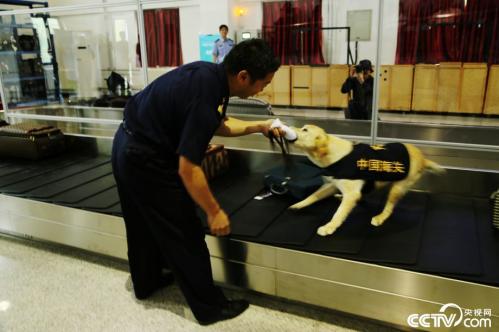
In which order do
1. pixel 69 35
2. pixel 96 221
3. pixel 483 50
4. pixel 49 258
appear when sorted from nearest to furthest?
1. pixel 96 221
2. pixel 49 258
3. pixel 483 50
4. pixel 69 35

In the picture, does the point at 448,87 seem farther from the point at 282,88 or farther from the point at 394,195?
the point at 394,195

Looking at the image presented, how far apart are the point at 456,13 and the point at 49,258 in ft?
23.9

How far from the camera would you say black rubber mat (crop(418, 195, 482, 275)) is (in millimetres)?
1739

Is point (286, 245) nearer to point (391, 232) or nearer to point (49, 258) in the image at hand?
point (391, 232)

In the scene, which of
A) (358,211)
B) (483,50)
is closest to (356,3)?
(483,50)

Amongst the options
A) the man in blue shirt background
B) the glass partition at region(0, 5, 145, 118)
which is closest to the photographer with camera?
the man in blue shirt background

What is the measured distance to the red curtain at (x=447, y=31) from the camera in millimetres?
6863

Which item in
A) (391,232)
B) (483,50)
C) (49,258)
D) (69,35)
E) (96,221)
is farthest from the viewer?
(69,35)

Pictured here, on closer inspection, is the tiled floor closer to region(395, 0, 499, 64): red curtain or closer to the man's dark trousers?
the man's dark trousers

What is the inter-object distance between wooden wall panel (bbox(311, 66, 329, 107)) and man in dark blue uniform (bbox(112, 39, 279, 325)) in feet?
19.2

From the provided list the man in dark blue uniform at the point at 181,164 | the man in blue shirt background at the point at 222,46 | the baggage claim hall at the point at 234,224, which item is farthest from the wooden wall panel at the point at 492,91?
the man in dark blue uniform at the point at 181,164

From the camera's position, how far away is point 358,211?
238cm

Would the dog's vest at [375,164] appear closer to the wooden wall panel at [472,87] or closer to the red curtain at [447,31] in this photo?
the wooden wall panel at [472,87]

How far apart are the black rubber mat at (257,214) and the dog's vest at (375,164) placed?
0.47m
